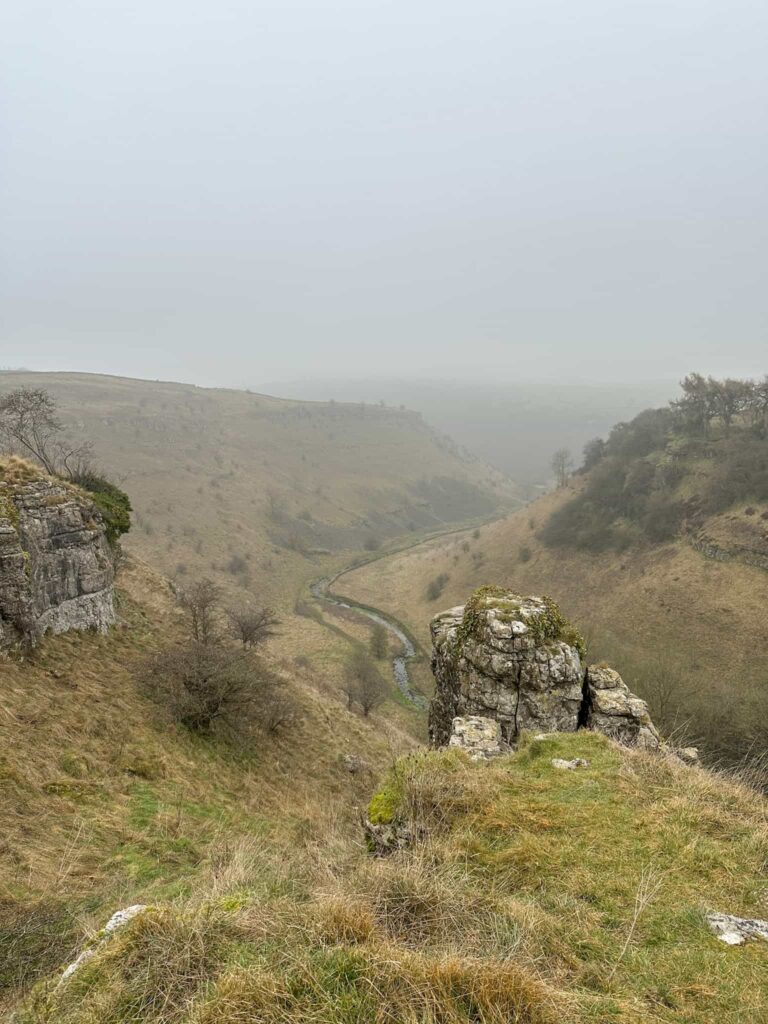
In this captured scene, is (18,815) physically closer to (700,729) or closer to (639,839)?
(639,839)

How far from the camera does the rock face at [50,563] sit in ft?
49.7

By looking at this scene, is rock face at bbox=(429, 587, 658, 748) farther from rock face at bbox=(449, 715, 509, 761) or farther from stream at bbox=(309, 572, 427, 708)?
stream at bbox=(309, 572, 427, 708)

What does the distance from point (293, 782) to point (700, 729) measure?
22.5 meters

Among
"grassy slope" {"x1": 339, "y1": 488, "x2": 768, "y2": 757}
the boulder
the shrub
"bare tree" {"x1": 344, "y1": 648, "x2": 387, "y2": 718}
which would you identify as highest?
the shrub

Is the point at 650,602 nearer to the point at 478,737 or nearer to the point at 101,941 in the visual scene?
the point at 478,737

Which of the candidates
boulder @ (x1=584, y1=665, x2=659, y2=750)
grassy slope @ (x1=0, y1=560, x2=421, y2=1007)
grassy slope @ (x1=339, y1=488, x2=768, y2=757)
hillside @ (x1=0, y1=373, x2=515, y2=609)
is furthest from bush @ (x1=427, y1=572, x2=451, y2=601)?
boulder @ (x1=584, y1=665, x2=659, y2=750)

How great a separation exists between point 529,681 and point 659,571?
39825mm

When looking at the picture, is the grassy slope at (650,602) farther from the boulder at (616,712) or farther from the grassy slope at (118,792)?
the grassy slope at (118,792)

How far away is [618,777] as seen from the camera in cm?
829

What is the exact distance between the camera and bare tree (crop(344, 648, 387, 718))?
3064 centimetres

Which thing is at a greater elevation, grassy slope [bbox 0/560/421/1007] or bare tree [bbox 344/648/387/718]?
grassy slope [bbox 0/560/421/1007]

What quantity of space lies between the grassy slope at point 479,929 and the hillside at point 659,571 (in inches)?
715

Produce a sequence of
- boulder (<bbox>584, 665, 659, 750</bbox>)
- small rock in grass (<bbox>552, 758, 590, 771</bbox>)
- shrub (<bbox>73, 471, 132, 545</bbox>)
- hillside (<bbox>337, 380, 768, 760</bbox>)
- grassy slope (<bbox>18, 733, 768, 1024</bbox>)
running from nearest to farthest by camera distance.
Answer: grassy slope (<bbox>18, 733, 768, 1024</bbox>) → small rock in grass (<bbox>552, 758, 590, 771</bbox>) → boulder (<bbox>584, 665, 659, 750</bbox>) → shrub (<bbox>73, 471, 132, 545</bbox>) → hillside (<bbox>337, 380, 768, 760</bbox>)

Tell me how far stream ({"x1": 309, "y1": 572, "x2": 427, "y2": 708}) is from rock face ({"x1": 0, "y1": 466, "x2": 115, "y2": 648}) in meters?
27.7
